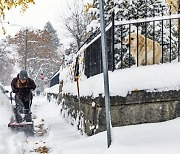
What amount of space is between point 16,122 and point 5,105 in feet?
11.2

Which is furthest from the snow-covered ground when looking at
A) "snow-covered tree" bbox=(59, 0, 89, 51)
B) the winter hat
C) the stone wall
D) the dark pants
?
"snow-covered tree" bbox=(59, 0, 89, 51)

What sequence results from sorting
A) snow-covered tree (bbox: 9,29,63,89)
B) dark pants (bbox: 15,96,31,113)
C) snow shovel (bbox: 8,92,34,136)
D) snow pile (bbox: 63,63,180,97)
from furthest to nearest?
snow-covered tree (bbox: 9,29,63,89), dark pants (bbox: 15,96,31,113), snow shovel (bbox: 8,92,34,136), snow pile (bbox: 63,63,180,97)

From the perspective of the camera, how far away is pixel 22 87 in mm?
9336

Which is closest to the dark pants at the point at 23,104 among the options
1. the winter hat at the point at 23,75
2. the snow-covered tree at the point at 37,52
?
the winter hat at the point at 23,75

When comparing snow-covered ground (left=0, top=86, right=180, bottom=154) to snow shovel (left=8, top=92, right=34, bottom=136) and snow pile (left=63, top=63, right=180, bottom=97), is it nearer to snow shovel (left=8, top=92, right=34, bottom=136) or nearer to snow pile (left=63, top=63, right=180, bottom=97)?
snow pile (left=63, top=63, right=180, bottom=97)

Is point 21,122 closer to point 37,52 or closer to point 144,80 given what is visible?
point 144,80

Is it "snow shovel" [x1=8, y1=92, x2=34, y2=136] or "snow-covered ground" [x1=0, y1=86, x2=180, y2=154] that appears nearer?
"snow-covered ground" [x1=0, y1=86, x2=180, y2=154]

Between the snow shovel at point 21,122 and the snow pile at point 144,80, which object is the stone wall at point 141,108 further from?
the snow shovel at point 21,122

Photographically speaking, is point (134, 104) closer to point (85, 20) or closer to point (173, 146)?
point (173, 146)

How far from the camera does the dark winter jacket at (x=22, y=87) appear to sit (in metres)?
9.27

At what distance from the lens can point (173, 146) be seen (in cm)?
374

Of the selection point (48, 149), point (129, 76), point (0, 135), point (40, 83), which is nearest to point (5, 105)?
point (0, 135)

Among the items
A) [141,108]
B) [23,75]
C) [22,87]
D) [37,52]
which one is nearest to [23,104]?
[22,87]

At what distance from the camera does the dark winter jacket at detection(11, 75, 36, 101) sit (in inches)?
365
